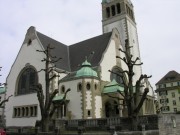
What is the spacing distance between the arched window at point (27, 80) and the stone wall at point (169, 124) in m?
24.0

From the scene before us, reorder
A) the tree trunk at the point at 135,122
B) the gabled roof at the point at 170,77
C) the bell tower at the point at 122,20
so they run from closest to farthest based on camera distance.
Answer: the tree trunk at the point at 135,122 → the bell tower at the point at 122,20 → the gabled roof at the point at 170,77

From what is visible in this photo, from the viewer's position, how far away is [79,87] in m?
33.8

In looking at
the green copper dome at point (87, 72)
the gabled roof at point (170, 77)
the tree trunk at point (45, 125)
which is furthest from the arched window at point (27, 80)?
the gabled roof at point (170, 77)

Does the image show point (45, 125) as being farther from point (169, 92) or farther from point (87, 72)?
point (169, 92)

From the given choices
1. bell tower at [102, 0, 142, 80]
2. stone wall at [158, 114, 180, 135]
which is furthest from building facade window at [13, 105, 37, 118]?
stone wall at [158, 114, 180, 135]

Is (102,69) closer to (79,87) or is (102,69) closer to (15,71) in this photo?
(79,87)

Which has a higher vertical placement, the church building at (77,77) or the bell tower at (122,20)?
the bell tower at (122,20)

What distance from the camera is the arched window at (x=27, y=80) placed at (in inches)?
1556

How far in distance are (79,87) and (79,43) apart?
14807mm

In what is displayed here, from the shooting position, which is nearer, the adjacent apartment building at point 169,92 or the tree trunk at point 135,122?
the tree trunk at point 135,122

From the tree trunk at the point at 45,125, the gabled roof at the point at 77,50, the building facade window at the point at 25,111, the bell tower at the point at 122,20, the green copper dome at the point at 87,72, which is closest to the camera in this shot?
the tree trunk at the point at 45,125

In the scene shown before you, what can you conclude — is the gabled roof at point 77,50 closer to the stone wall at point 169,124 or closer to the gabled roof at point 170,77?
the stone wall at point 169,124

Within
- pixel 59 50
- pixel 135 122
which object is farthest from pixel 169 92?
pixel 135 122

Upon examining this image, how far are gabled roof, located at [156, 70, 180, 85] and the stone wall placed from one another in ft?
155
